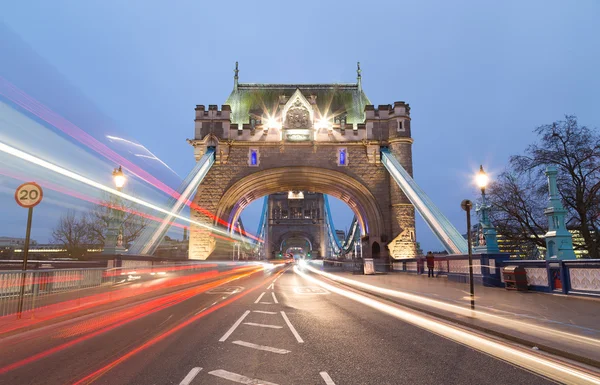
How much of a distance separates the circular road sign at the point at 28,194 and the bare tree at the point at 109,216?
107ft

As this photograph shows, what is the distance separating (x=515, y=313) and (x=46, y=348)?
29.5ft

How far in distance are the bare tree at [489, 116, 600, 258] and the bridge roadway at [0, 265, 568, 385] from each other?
1819cm

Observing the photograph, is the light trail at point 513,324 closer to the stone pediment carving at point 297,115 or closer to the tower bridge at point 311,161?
the tower bridge at point 311,161

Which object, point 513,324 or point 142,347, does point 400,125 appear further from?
point 142,347

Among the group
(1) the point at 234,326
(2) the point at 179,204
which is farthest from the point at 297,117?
(1) the point at 234,326

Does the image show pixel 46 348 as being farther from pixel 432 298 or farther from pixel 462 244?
pixel 462 244

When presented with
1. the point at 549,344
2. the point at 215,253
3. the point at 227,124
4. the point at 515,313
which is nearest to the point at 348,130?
the point at 227,124

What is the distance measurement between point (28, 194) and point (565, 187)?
82.5ft

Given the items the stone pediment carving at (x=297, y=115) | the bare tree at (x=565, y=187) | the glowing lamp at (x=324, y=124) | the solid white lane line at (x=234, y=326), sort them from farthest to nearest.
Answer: the glowing lamp at (x=324, y=124) → the stone pediment carving at (x=297, y=115) → the bare tree at (x=565, y=187) → the solid white lane line at (x=234, y=326)

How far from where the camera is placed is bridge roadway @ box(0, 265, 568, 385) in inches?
175

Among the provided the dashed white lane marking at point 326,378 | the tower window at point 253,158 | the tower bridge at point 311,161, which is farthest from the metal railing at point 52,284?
the tower window at point 253,158

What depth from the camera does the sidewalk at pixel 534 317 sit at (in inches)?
223

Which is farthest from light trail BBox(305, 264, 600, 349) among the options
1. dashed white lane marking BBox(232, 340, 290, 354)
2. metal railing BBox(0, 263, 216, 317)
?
metal railing BBox(0, 263, 216, 317)

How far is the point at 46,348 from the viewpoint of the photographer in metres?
5.97
